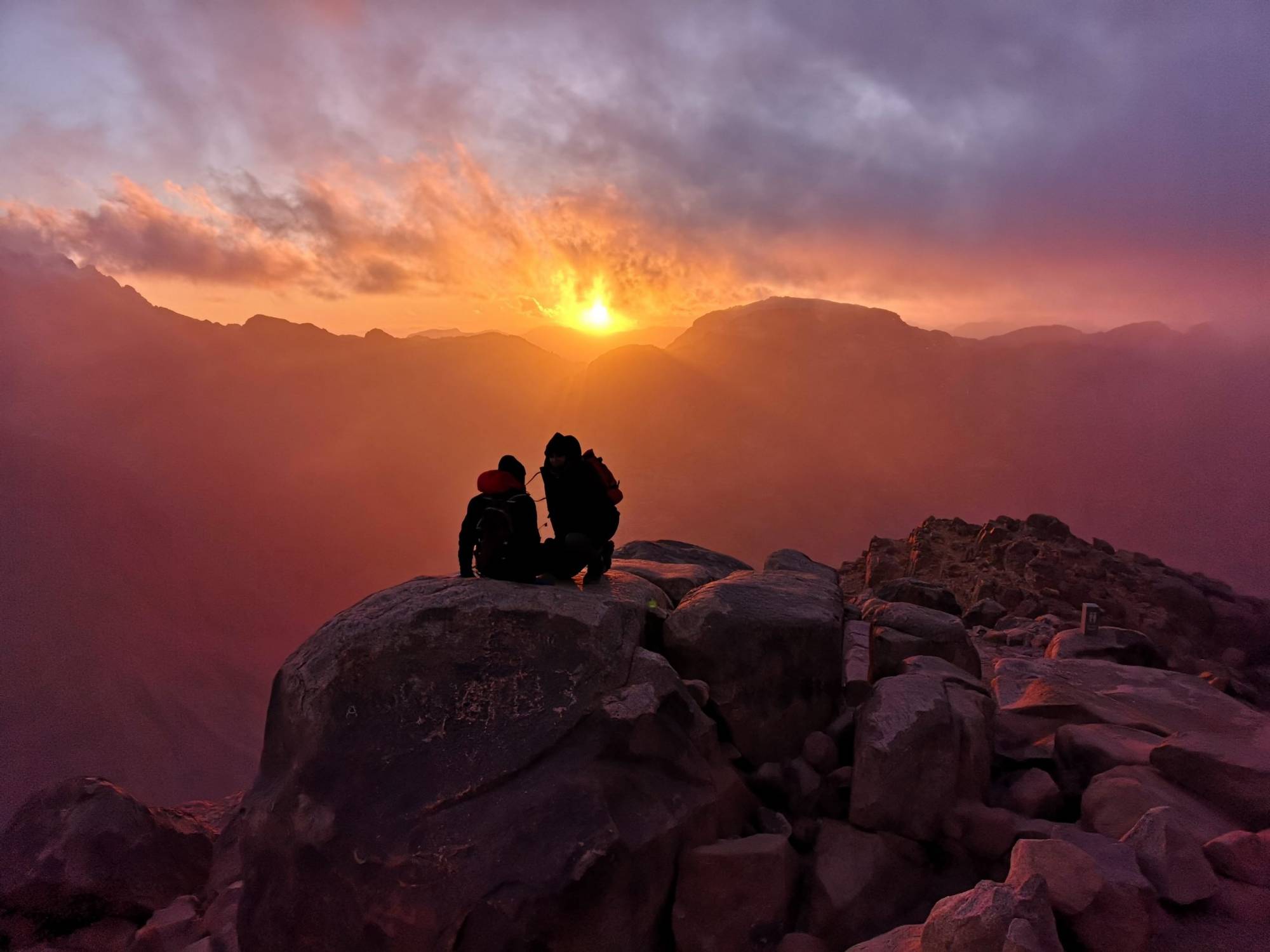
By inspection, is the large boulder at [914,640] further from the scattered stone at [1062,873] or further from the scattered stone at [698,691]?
the scattered stone at [1062,873]

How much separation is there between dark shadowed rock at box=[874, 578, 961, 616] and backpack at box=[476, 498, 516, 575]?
699 cm

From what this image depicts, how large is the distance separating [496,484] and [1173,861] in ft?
16.8

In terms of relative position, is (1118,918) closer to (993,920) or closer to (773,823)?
(993,920)

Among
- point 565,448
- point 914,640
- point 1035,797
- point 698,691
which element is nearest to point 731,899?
point 698,691

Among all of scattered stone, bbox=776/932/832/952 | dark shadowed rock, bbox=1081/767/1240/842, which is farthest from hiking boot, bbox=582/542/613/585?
dark shadowed rock, bbox=1081/767/1240/842

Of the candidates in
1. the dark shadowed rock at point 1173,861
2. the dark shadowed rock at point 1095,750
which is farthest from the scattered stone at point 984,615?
the dark shadowed rock at point 1173,861

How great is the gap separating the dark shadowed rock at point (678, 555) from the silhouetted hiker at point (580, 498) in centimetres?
241

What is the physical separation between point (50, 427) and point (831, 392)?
80275 mm

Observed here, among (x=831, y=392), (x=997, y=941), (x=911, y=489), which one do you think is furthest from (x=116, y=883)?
(x=831, y=392)

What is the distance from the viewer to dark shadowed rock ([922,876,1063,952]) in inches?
121

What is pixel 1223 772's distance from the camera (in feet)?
16.0

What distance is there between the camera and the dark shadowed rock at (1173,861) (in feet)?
12.2

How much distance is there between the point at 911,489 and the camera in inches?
2815

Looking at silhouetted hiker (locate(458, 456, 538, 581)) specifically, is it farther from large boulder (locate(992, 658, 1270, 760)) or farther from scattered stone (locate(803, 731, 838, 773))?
large boulder (locate(992, 658, 1270, 760))
